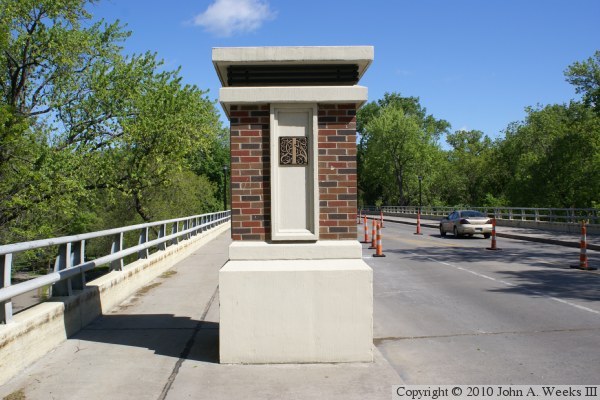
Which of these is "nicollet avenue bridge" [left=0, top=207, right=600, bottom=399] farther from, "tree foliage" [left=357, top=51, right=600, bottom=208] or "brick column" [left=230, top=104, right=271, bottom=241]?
"tree foliage" [left=357, top=51, right=600, bottom=208]

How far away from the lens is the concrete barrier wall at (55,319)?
5.15 m

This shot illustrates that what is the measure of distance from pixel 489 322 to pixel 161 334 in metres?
4.45

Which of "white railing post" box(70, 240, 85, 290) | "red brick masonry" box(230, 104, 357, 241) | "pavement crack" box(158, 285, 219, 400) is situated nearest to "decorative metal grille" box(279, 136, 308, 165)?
"red brick masonry" box(230, 104, 357, 241)

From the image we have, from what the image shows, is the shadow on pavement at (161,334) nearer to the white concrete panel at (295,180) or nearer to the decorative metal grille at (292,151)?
the white concrete panel at (295,180)

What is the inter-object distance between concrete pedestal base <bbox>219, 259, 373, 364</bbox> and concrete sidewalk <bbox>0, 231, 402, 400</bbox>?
0.15 m

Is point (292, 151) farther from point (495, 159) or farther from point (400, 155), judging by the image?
point (400, 155)

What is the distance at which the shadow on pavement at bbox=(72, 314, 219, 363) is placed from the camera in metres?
6.08

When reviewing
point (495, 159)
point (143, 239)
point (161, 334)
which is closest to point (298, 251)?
point (161, 334)

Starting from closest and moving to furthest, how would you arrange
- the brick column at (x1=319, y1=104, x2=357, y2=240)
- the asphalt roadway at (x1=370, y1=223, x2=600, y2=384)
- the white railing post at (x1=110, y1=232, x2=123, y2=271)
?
the asphalt roadway at (x1=370, y1=223, x2=600, y2=384), the brick column at (x1=319, y1=104, x2=357, y2=240), the white railing post at (x1=110, y1=232, x2=123, y2=271)

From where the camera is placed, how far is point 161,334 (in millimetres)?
6910

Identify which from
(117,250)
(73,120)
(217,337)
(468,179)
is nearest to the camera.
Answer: (217,337)

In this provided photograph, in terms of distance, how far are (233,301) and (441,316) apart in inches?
157

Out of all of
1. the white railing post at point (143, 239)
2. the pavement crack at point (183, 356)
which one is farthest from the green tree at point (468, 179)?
the pavement crack at point (183, 356)

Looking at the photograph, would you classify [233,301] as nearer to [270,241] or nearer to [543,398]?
[270,241]
